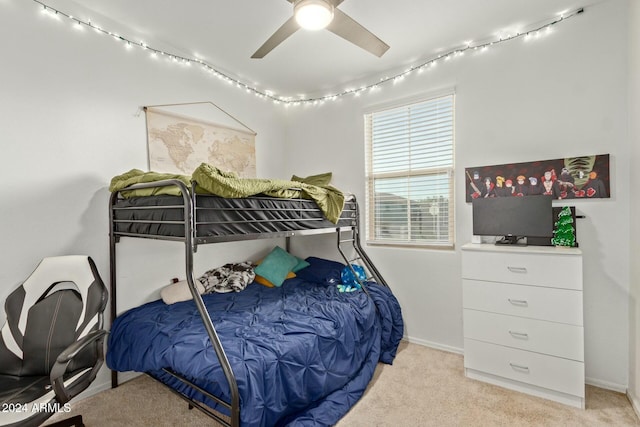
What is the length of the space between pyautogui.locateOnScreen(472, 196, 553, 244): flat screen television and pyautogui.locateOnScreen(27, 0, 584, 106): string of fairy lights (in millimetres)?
1336

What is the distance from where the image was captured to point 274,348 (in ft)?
5.39

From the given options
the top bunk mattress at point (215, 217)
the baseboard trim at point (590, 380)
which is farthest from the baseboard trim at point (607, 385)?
the top bunk mattress at point (215, 217)

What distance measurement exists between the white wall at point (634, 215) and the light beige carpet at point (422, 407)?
0.21m

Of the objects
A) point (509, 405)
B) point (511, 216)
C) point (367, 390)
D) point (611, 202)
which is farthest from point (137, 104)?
point (611, 202)

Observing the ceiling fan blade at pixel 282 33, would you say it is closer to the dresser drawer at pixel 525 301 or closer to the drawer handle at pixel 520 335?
A: the dresser drawer at pixel 525 301

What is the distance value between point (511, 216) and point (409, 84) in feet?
5.21

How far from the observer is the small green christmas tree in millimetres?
2176

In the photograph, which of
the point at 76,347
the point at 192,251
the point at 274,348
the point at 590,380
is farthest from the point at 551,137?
the point at 76,347

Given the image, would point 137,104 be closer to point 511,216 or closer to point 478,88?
point 478,88

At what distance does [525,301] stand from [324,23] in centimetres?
225

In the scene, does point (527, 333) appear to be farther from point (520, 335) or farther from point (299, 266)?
point (299, 266)

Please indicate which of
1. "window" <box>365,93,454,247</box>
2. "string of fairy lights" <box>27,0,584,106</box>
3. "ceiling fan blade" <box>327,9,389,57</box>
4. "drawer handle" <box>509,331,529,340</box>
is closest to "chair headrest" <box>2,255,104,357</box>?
"string of fairy lights" <box>27,0,584,106</box>

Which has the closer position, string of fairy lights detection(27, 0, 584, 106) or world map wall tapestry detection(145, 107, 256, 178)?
string of fairy lights detection(27, 0, 584, 106)

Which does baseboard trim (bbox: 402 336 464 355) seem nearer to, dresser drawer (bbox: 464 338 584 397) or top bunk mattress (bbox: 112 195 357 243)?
dresser drawer (bbox: 464 338 584 397)
